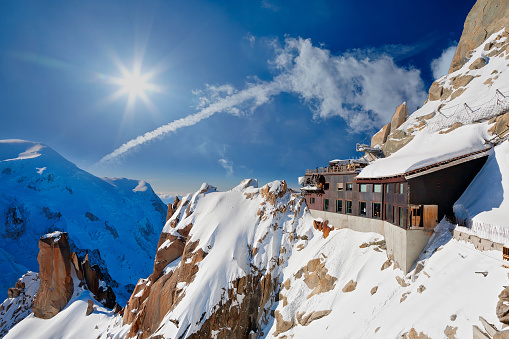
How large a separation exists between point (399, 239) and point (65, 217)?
185547 mm

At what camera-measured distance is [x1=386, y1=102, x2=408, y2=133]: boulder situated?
197ft

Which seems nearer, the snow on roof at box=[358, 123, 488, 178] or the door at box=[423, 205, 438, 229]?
the door at box=[423, 205, 438, 229]

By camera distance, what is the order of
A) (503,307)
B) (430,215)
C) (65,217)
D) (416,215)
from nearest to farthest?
(503,307)
(430,215)
(416,215)
(65,217)

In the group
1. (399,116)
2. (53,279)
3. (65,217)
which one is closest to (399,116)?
(399,116)

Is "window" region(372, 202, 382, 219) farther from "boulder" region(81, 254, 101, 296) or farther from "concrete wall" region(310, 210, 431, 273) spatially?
"boulder" region(81, 254, 101, 296)

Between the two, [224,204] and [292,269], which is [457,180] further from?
[224,204]

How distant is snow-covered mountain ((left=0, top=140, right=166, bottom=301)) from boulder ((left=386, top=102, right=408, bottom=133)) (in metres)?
149

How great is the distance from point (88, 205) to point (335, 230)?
184 metres

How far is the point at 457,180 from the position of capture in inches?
928

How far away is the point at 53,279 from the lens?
58.1 meters

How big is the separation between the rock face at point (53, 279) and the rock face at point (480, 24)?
127970mm

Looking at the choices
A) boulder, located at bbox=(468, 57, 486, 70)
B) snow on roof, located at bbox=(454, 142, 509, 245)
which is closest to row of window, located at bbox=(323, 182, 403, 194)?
snow on roof, located at bbox=(454, 142, 509, 245)

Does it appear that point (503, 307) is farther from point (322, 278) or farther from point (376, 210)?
point (322, 278)

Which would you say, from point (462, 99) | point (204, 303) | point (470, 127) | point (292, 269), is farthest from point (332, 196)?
point (462, 99)
